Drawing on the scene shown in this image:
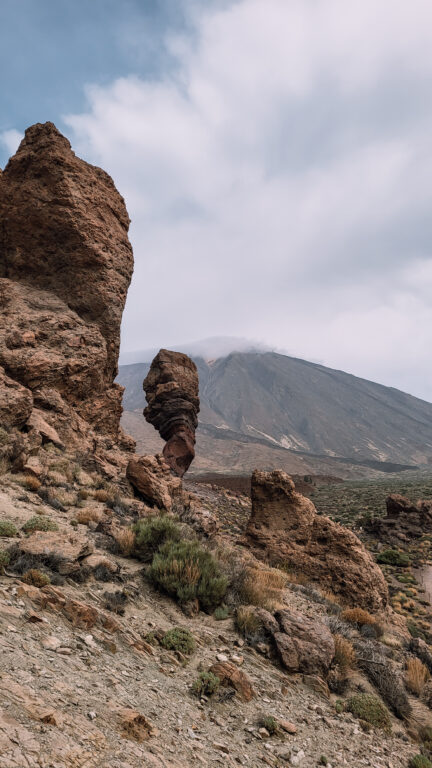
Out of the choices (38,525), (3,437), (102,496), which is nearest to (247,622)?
(38,525)

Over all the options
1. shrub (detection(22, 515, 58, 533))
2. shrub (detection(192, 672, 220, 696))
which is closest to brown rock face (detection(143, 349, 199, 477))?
shrub (detection(22, 515, 58, 533))

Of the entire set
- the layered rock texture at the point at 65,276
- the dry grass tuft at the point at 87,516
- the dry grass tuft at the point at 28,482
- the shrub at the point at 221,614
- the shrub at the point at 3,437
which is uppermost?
the layered rock texture at the point at 65,276

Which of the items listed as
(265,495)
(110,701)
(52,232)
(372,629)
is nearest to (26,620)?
(110,701)

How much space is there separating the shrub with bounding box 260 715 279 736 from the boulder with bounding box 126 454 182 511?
861cm

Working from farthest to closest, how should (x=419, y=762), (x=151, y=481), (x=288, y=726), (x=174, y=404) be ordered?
1. (x=174, y=404)
2. (x=151, y=481)
3. (x=419, y=762)
4. (x=288, y=726)

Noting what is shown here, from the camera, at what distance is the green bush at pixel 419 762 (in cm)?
432

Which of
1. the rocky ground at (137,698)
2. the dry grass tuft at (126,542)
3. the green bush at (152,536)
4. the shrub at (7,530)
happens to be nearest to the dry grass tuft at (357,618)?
the rocky ground at (137,698)

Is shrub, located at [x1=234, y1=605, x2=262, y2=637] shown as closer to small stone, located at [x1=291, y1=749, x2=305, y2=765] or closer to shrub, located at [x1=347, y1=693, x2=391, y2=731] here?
shrub, located at [x1=347, y1=693, x2=391, y2=731]

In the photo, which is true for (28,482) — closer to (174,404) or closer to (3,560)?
(3,560)

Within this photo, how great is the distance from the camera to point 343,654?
20.1 feet

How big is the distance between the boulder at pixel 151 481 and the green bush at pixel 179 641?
749 cm

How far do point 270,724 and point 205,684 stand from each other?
31.1 inches

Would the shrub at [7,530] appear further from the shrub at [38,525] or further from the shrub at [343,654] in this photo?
the shrub at [343,654]

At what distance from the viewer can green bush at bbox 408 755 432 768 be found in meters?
4.32
